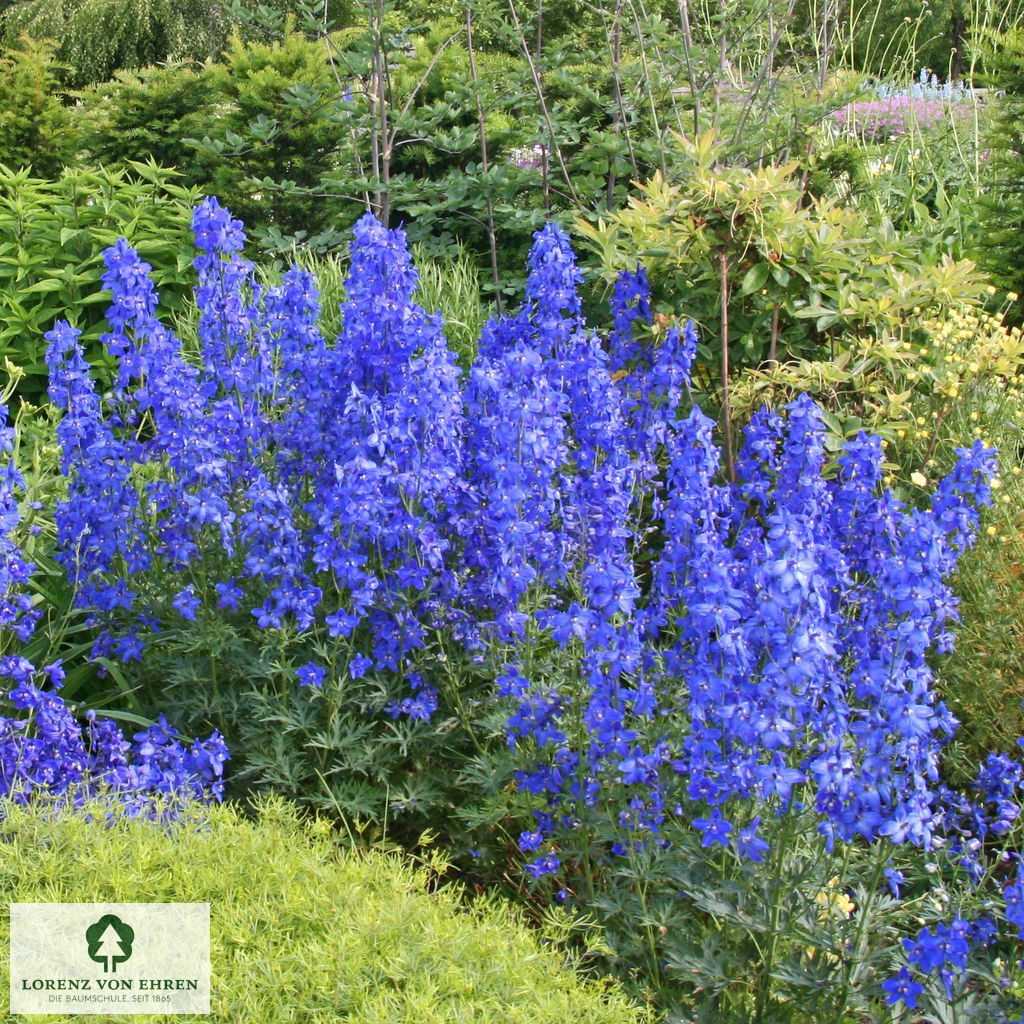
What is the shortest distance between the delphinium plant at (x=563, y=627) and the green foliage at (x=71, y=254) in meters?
2.36

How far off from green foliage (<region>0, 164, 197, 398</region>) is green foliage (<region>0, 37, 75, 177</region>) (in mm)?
3100

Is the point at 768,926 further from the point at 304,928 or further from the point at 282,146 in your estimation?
the point at 282,146

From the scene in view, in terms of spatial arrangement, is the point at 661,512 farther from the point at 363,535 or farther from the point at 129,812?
the point at 129,812

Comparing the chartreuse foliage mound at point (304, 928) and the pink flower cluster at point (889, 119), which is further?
the pink flower cluster at point (889, 119)

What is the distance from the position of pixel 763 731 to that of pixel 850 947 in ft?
1.71

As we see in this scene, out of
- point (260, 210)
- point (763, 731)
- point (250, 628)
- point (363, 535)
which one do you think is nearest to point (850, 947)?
point (763, 731)

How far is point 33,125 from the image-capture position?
29.5 feet

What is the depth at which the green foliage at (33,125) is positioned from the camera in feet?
29.0

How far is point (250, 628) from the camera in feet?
10.4

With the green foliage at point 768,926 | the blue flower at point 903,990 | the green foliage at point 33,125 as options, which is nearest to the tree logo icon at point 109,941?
the green foliage at point 768,926

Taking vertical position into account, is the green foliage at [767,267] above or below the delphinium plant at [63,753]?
above

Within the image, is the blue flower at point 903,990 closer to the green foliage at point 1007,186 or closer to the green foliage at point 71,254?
the green foliage at point 1007,186

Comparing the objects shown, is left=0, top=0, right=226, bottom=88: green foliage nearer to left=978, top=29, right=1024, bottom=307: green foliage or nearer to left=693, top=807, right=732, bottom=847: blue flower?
left=978, top=29, right=1024, bottom=307: green foliage

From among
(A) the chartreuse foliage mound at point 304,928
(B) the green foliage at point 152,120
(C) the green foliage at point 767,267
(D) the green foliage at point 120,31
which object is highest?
(D) the green foliage at point 120,31
